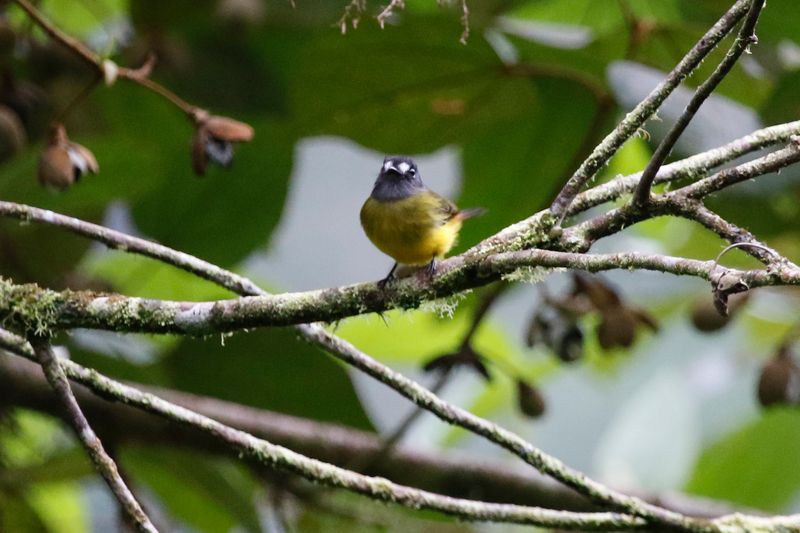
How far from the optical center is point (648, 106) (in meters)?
1.01

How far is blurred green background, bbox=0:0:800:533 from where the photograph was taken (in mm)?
1898

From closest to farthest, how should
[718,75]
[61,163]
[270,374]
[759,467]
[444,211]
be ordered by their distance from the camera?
[718,75] < [61,163] < [444,211] < [270,374] < [759,467]

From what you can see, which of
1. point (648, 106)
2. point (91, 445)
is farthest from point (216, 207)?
point (648, 106)

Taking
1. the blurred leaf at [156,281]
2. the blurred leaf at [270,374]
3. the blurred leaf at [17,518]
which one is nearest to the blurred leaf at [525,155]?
the blurred leaf at [270,374]

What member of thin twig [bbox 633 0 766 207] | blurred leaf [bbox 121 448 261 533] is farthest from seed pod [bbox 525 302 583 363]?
thin twig [bbox 633 0 766 207]

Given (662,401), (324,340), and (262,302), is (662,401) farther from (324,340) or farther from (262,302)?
(262,302)

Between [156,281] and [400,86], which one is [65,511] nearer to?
[156,281]

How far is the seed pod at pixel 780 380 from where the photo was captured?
1.92 metres

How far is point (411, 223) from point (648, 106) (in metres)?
0.74

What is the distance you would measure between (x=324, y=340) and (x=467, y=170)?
867mm

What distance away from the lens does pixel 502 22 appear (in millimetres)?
2225

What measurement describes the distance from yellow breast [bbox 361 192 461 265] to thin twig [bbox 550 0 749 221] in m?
0.62

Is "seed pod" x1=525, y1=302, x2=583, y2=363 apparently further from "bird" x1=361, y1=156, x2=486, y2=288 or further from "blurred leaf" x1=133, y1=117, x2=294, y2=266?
"blurred leaf" x1=133, y1=117, x2=294, y2=266

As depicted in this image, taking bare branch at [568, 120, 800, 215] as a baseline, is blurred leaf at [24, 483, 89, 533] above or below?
above
